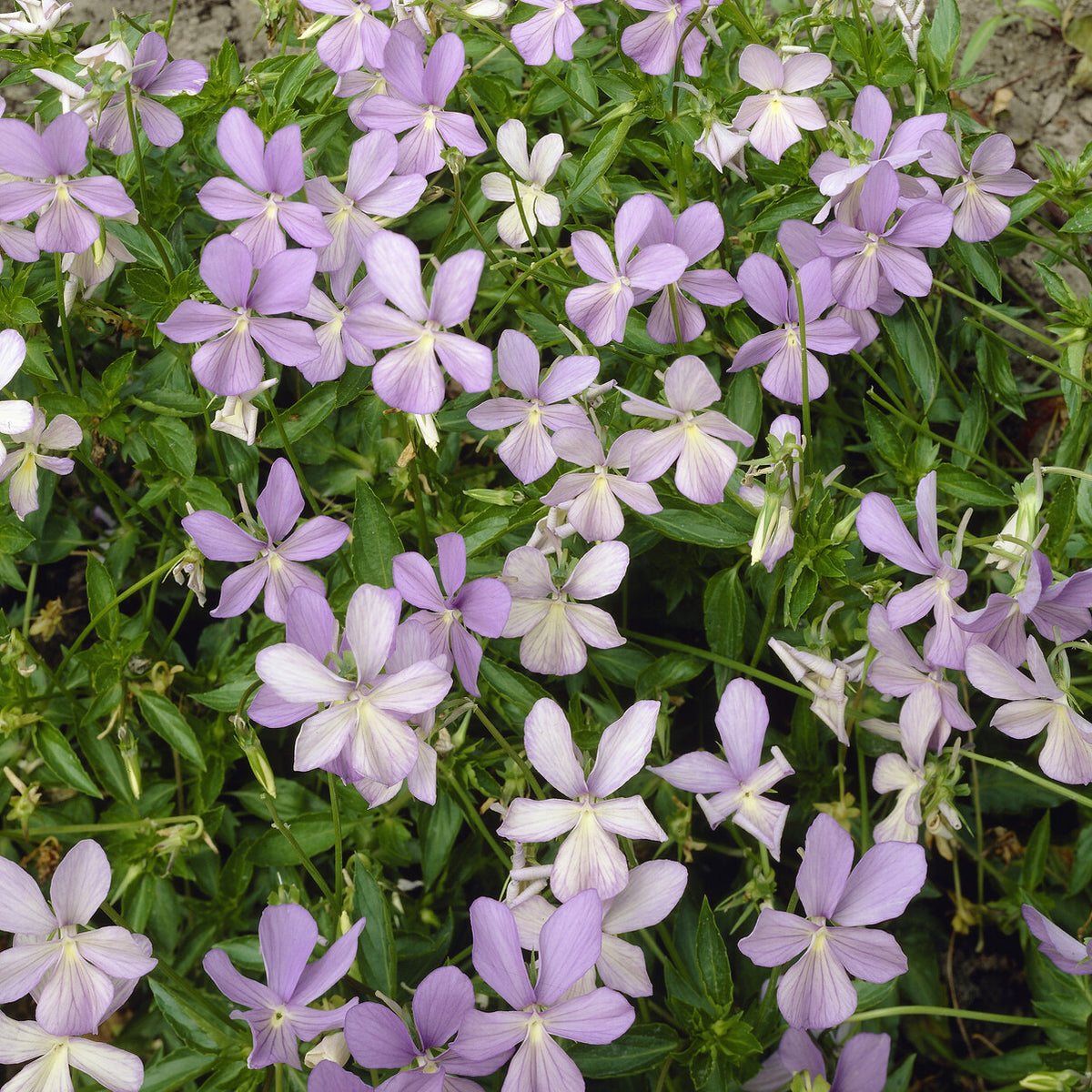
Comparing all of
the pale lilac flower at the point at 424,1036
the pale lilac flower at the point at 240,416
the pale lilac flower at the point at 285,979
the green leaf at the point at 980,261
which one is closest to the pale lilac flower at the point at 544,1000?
the pale lilac flower at the point at 424,1036

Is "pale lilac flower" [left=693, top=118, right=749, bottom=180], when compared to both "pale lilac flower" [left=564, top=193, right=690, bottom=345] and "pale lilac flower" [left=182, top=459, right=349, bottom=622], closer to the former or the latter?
"pale lilac flower" [left=564, top=193, right=690, bottom=345]

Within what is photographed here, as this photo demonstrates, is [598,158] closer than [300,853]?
No

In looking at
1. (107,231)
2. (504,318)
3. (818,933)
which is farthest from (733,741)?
(107,231)

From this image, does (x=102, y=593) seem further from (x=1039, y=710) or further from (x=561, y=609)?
(x=1039, y=710)

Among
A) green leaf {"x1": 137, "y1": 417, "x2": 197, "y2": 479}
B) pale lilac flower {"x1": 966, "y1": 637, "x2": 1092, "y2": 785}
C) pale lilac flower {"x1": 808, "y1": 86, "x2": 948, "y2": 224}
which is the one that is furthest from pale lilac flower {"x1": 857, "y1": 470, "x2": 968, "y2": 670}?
green leaf {"x1": 137, "y1": 417, "x2": 197, "y2": 479}

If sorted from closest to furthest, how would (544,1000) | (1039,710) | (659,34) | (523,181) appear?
(544,1000), (1039,710), (659,34), (523,181)

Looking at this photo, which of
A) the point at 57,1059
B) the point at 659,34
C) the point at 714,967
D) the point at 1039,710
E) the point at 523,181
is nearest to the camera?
the point at 57,1059

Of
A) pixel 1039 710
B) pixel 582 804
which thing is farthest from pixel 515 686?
pixel 1039 710

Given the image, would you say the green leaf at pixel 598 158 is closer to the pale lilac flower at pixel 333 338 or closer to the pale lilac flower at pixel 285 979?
the pale lilac flower at pixel 333 338
